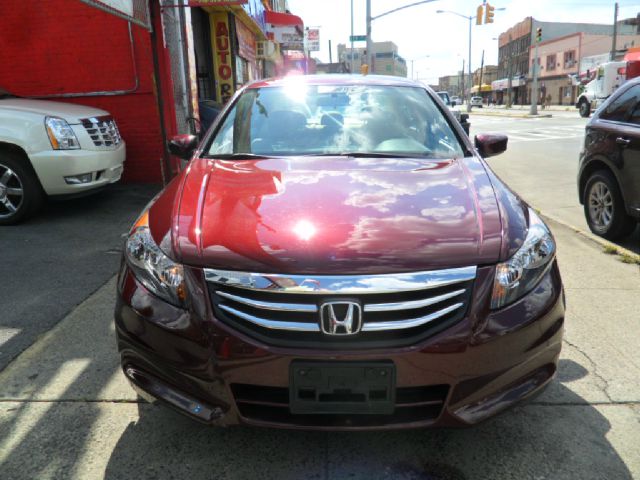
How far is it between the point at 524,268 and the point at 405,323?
53 cm

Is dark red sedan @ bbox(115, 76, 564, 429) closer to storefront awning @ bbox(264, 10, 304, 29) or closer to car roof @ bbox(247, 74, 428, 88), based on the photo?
car roof @ bbox(247, 74, 428, 88)

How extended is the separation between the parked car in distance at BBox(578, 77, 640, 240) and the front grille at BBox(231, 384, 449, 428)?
12.6 ft

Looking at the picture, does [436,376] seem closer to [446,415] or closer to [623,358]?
[446,415]

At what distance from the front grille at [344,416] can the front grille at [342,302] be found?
0.65 ft

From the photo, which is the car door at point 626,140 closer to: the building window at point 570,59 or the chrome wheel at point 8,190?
the chrome wheel at point 8,190

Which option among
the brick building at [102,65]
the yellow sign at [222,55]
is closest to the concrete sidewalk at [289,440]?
the brick building at [102,65]

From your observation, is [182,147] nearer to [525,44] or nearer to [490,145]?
[490,145]

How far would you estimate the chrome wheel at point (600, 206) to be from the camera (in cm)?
536

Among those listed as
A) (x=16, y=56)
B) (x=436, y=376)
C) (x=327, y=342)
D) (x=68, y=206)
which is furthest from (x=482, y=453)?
(x=16, y=56)

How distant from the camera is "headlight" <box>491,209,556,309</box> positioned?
6.46 ft

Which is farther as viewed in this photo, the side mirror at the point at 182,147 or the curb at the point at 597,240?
the curb at the point at 597,240

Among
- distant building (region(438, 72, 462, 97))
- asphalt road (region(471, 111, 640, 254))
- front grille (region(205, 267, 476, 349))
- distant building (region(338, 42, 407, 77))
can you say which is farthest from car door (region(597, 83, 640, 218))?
distant building (region(438, 72, 462, 97))

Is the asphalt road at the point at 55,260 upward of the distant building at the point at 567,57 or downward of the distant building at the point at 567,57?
downward

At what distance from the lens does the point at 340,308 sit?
1852mm
